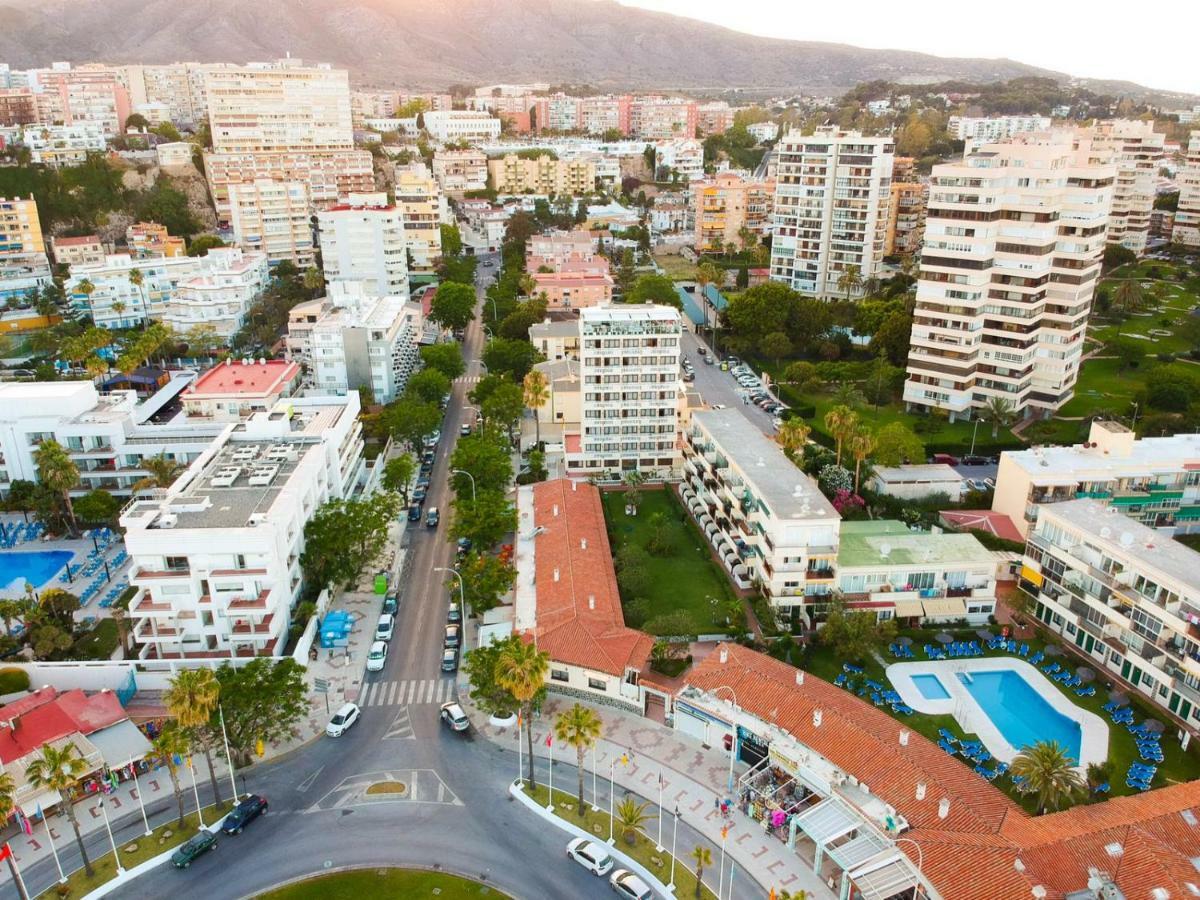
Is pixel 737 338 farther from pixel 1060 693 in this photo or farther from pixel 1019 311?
pixel 1060 693

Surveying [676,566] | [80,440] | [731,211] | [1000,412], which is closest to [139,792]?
[676,566]

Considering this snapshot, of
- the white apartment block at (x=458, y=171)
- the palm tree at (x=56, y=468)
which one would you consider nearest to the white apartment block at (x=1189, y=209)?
the white apartment block at (x=458, y=171)

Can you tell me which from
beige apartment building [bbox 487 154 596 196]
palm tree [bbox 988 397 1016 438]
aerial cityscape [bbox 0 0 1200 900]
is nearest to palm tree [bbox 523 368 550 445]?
aerial cityscape [bbox 0 0 1200 900]

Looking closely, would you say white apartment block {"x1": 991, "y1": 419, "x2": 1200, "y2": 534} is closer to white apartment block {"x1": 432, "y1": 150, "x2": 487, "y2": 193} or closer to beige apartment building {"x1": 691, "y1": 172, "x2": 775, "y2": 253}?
beige apartment building {"x1": 691, "y1": 172, "x2": 775, "y2": 253}

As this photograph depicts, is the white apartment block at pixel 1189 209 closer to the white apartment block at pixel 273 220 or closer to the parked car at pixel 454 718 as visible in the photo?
the white apartment block at pixel 273 220

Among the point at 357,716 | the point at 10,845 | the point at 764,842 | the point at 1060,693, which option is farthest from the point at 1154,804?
the point at 10,845

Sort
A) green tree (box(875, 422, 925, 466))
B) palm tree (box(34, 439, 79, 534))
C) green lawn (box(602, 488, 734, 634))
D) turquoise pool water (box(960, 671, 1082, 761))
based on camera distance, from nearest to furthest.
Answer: turquoise pool water (box(960, 671, 1082, 761)) → green lawn (box(602, 488, 734, 634)) → palm tree (box(34, 439, 79, 534)) → green tree (box(875, 422, 925, 466))
